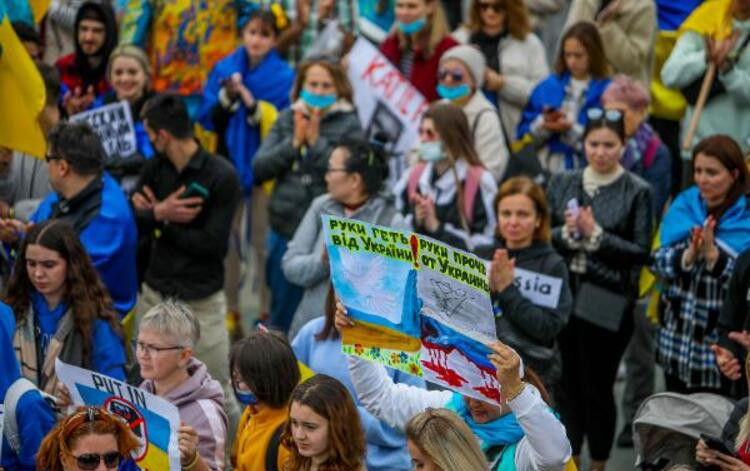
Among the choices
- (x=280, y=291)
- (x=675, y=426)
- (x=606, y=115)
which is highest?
(x=606, y=115)

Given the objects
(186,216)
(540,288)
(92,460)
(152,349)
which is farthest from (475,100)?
(92,460)

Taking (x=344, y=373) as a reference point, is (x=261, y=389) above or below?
above

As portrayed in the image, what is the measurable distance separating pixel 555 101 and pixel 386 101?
1.23 m

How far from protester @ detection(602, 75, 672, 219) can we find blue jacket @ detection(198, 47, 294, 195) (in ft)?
8.67

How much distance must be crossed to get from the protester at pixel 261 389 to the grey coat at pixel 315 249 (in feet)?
6.99

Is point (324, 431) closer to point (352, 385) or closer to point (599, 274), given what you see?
point (352, 385)

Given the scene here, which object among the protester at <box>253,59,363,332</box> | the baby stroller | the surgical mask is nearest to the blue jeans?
the protester at <box>253,59,363,332</box>

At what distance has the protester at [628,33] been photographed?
1164 cm

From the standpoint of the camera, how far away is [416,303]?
6469mm

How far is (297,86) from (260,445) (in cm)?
470

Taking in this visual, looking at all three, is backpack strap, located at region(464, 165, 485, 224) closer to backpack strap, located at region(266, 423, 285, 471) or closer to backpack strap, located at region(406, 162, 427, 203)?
backpack strap, located at region(406, 162, 427, 203)

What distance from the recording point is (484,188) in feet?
32.3

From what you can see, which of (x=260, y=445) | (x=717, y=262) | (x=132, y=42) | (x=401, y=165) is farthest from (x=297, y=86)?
(x=260, y=445)

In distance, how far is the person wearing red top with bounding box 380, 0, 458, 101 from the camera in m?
11.9
